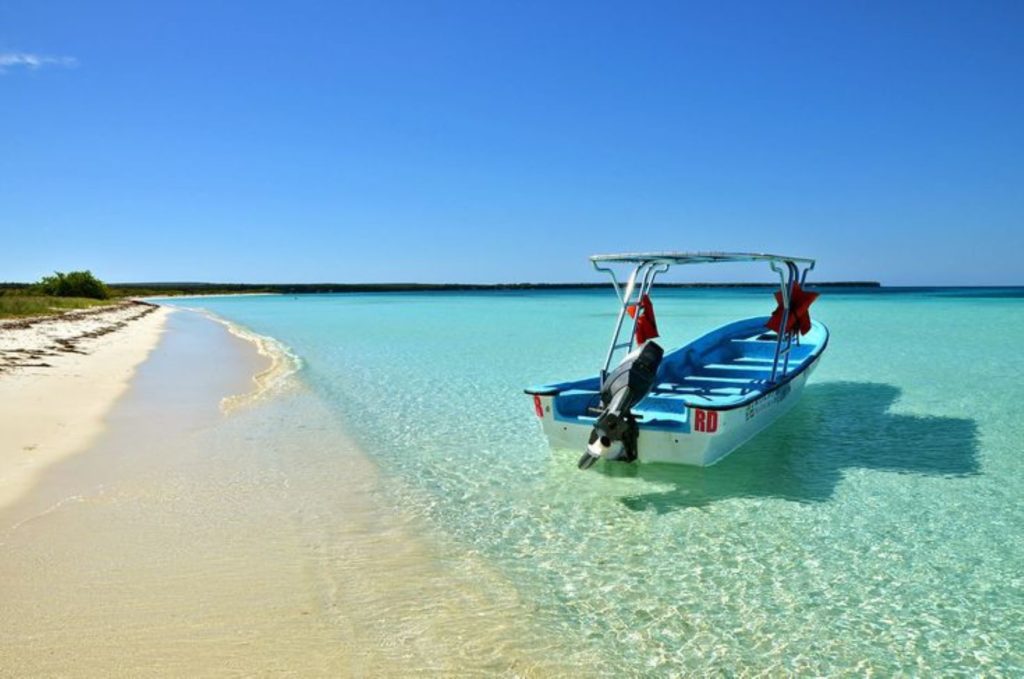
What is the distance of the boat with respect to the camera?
7418 mm

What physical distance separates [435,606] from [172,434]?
6702 mm

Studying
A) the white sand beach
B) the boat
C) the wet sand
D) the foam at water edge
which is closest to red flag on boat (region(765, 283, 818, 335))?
the boat

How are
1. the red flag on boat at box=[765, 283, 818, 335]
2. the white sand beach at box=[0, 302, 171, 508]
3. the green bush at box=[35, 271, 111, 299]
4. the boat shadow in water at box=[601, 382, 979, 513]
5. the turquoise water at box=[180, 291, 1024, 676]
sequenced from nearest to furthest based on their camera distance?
the turquoise water at box=[180, 291, 1024, 676] → the boat shadow in water at box=[601, 382, 979, 513] → the white sand beach at box=[0, 302, 171, 508] → the red flag on boat at box=[765, 283, 818, 335] → the green bush at box=[35, 271, 111, 299]

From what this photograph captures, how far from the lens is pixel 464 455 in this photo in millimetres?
9391

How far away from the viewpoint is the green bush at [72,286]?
55.8 meters

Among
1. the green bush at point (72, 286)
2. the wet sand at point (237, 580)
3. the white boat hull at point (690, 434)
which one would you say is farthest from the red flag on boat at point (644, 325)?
the green bush at point (72, 286)

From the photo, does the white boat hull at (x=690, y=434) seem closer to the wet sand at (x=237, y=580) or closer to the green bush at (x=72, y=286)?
the wet sand at (x=237, y=580)

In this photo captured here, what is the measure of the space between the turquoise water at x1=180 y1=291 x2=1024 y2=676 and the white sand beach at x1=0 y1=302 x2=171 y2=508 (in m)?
3.68

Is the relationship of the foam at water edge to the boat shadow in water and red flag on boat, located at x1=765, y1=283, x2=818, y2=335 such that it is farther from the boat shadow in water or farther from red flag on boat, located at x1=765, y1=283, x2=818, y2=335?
red flag on boat, located at x1=765, y1=283, x2=818, y2=335

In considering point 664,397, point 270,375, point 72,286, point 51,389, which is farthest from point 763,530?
point 72,286

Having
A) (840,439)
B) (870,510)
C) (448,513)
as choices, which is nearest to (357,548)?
(448,513)

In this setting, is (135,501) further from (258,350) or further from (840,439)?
(258,350)

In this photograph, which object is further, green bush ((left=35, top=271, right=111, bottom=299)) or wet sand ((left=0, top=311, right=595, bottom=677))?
green bush ((left=35, top=271, right=111, bottom=299))

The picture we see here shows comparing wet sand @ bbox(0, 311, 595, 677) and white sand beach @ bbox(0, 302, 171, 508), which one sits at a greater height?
white sand beach @ bbox(0, 302, 171, 508)
